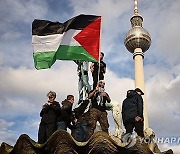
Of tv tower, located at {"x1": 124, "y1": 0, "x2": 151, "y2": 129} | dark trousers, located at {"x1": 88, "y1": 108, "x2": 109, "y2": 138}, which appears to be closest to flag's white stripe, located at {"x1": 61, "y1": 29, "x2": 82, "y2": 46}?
dark trousers, located at {"x1": 88, "y1": 108, "x2": 109, "y2": 138}

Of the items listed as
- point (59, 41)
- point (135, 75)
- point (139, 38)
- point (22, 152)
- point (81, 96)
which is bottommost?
point (22, 152)

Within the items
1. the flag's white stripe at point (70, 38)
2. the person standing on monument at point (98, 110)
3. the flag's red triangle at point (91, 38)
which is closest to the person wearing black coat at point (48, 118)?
the person standing on monument at point (98, 110)

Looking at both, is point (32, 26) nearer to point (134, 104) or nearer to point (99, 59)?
point (99, 59)

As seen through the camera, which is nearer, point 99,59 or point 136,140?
point 136,140

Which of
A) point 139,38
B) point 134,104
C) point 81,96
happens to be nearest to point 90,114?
point 134,104

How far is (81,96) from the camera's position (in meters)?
12.3

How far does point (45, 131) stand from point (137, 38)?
53123 millimetres

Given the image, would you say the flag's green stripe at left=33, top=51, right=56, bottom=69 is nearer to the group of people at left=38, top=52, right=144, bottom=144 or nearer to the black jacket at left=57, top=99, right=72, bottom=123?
the group of people at left=38, top=52, right=144, bottom=144

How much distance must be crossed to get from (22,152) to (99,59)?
3.35 meters

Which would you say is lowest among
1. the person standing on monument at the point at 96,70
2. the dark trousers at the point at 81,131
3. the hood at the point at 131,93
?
the dark trousers at the point at 81,131

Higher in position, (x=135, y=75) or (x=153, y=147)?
(x=135, y=75)

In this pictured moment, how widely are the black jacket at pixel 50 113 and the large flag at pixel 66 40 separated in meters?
1.51

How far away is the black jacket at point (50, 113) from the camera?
9523mm

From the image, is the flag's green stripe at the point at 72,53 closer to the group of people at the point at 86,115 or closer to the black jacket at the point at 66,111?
the group of people at the point at 86,115
